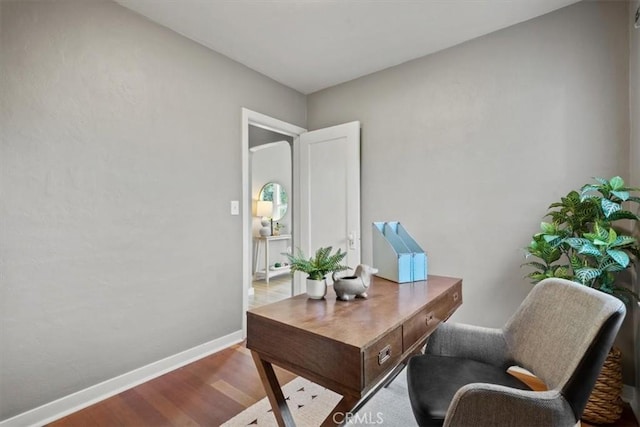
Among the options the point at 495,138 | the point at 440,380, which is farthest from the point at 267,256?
the point at 440,380

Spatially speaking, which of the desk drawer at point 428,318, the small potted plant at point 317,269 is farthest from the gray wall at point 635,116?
the small potted plant at point 317,269

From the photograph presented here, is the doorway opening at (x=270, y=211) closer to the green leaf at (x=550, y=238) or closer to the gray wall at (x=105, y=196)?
the gray wall at (x=105, y=196)

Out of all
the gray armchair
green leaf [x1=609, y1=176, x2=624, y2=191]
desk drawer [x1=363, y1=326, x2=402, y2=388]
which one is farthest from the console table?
green leaf [x1=609, y1=176, x2=624, y2=191]

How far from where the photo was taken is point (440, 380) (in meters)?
1.21

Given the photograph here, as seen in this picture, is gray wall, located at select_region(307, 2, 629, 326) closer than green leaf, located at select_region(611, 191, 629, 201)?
No

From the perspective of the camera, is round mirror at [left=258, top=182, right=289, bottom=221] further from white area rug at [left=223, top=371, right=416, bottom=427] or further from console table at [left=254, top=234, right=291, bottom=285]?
white area rug at [left=223, top=371, right=416, bottom=427]

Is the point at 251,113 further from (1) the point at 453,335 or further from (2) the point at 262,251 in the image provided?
(2) the point at 262,251

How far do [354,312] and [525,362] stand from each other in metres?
0.80

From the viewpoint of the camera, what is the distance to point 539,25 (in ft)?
7.00

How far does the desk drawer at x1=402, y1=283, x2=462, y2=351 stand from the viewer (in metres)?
1.15

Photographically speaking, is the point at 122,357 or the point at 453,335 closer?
the point at 453,335

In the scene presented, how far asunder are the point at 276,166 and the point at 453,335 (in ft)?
16.4

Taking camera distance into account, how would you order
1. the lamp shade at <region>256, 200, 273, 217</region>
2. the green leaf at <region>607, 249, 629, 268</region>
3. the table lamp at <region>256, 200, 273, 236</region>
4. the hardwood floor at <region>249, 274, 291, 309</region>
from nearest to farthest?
the green leaf at <region>607, 249, 629, 268</region> < the hardwood floor at <region>249, 274, 291, 309</region> < the table lamp at <region>256, 200, 273, 236</region> < the lamp shade at <region>256, 200, 273, 217</region>

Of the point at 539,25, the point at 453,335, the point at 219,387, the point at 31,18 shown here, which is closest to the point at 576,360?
the point at 453,335
